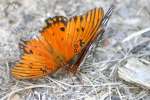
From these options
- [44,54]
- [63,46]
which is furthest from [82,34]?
[44,54]

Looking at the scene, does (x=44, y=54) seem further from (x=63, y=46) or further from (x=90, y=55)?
(x=90, y=55)

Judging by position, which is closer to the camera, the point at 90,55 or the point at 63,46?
the point at 63,46

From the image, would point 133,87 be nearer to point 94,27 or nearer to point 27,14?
point 94,27

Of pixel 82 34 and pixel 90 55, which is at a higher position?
pixel 82 34

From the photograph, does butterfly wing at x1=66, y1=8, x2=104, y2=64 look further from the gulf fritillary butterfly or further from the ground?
the ground

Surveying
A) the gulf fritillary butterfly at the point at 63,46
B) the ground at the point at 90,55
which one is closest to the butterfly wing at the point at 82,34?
the gulf fritillary butterfly at the point at 63,46

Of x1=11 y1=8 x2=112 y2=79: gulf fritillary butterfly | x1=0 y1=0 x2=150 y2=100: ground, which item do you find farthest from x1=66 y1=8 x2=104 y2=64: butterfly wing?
x1=0 y1=0 x2=150 y2=100: ground
